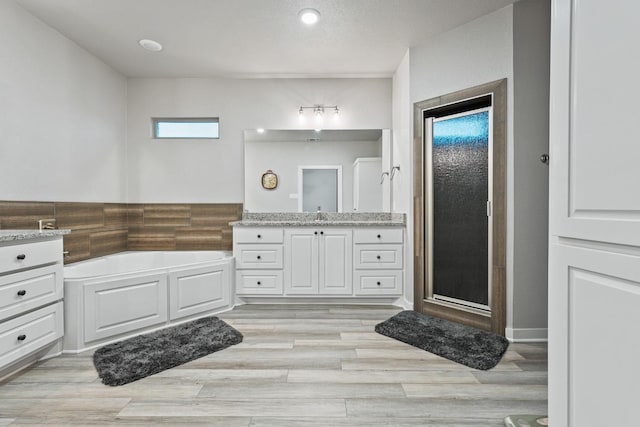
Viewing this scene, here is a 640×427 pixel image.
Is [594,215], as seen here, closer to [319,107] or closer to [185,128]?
[319,107]

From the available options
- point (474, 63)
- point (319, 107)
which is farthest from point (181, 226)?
point (474, 63)

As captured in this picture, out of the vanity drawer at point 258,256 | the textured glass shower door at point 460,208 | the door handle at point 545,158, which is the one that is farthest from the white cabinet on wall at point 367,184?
the door handle at point 545,158

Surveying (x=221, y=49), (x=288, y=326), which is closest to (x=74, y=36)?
(x=221, y=49)

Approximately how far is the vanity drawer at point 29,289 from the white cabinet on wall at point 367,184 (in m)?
2.86

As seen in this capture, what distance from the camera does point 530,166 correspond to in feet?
8.43

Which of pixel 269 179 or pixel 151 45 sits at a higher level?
pixel 151 45

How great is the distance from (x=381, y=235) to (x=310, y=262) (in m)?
0.81

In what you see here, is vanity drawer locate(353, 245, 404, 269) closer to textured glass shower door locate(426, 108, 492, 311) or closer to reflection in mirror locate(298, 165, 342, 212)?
textured glass shower door locate(426, 108, 492, 311)

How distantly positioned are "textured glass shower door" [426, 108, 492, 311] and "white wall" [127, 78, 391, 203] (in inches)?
42.6

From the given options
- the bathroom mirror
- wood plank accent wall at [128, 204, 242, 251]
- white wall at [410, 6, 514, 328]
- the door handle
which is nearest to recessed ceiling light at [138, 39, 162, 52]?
the bathroom mirror

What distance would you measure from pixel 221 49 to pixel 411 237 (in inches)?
105

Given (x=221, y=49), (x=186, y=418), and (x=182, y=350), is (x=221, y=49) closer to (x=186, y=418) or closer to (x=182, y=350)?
(x=182, y=350)

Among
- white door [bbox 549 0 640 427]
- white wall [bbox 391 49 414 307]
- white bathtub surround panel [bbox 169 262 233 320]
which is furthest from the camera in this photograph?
white wall [bbox 391 49 414 307]

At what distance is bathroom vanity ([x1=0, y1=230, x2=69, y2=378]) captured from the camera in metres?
1.86
